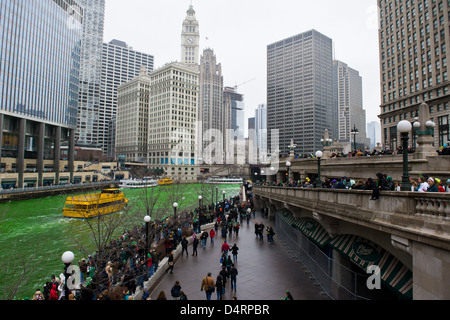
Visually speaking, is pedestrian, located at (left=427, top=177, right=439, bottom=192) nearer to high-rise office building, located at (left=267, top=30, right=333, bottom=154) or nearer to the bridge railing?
the bridge railing

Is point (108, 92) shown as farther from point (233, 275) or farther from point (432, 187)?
point (432, 187)

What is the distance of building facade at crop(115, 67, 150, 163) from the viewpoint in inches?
5404

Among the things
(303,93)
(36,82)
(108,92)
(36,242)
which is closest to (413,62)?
(36,242)

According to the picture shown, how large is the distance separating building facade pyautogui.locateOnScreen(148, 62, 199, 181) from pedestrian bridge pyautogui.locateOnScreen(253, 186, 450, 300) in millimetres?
103586

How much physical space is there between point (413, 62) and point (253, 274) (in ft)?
210

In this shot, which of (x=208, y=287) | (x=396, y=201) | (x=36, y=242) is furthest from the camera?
(x=36, y=242)

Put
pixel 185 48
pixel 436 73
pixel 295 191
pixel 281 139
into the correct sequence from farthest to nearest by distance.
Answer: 1. pixel 281 139
2. pixel 185 48
3. pixel 436 73
4. pixel 295 191

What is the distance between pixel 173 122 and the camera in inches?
4646

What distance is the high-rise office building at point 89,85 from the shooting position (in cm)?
16612

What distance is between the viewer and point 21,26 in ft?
199

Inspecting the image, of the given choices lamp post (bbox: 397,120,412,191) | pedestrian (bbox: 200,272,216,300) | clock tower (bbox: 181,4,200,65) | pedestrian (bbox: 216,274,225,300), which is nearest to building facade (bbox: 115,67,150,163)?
clock tower (bbox: 181,4,200,65)

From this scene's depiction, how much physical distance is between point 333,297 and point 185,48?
175020 mm
